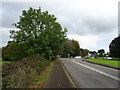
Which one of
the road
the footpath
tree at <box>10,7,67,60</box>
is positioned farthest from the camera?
tree at <box>10,7,67,60</box>

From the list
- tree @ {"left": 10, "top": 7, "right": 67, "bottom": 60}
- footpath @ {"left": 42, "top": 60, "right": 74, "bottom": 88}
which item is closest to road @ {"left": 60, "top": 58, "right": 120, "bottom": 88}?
footpath @ {"left": 42, "top": 60, "right": 74, "bottom": 88}

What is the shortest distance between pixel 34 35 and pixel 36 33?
507 millimetres

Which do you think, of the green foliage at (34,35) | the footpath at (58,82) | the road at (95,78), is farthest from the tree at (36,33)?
the footpath at (58,82)

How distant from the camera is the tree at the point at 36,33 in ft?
71.5

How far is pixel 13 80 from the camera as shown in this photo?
6.04 metres

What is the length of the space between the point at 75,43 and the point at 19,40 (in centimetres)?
8151

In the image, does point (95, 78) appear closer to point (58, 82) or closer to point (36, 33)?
point (58, 82)

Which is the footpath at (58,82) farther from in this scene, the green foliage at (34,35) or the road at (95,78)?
the green foliage at (34,35)

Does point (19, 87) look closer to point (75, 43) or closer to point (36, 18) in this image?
point (36, 18)

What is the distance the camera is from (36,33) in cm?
2253

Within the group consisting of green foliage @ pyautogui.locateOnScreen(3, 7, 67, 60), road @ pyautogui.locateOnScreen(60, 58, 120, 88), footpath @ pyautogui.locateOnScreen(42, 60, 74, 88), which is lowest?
road @ pyautogui.locateOnScreen(60, 58, 120, 88)

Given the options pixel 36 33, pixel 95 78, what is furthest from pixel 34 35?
pixel 95 78

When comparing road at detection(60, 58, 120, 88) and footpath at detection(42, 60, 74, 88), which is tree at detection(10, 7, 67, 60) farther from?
footpath at detection(42, 60, 74, 88)

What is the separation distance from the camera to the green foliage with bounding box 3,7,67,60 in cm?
2190
